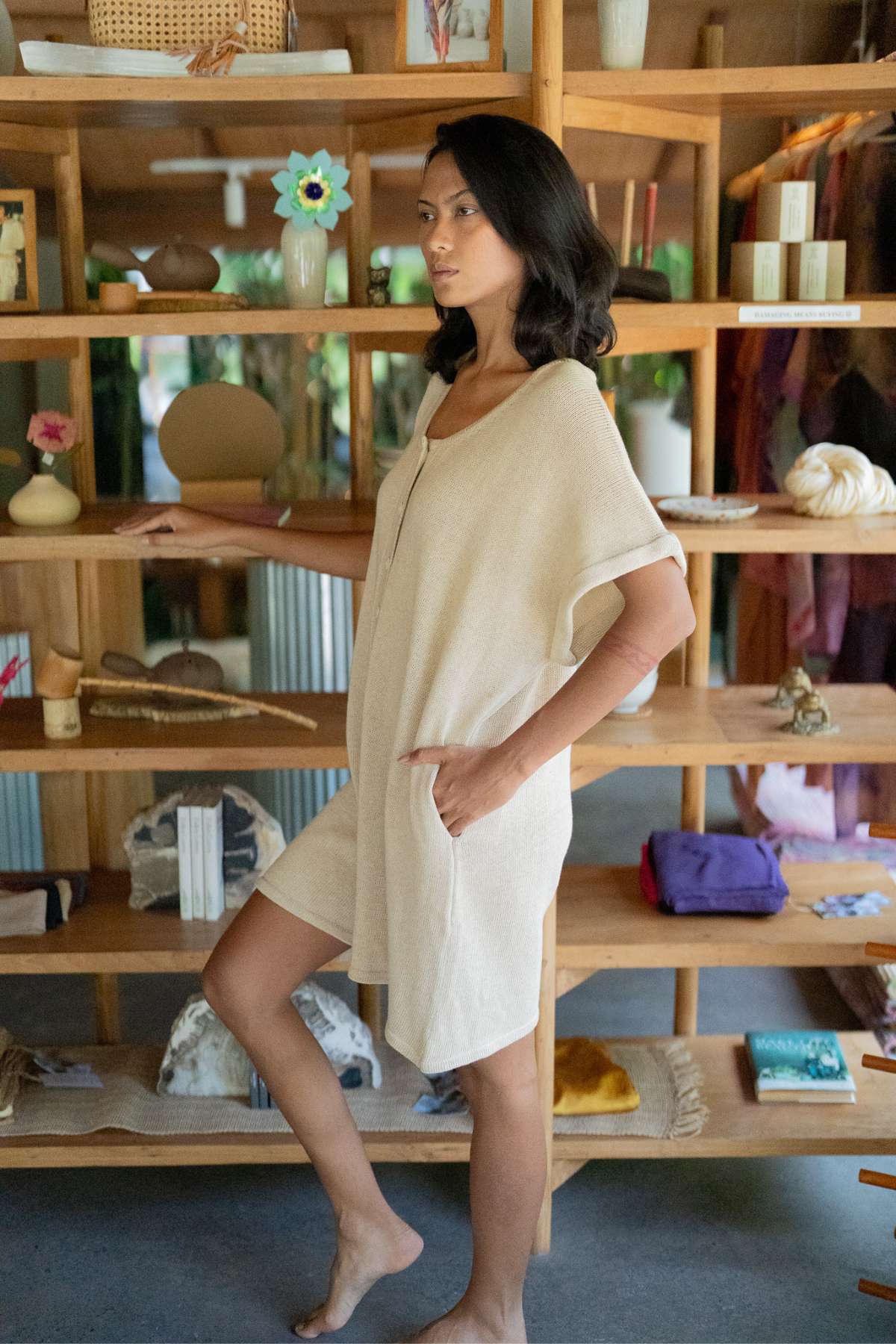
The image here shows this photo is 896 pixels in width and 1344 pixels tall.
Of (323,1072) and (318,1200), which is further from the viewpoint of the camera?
(318,1200)

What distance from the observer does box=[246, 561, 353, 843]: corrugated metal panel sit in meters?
4.67

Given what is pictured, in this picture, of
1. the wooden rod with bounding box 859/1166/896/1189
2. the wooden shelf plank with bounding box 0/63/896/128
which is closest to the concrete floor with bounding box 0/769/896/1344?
the wooden rod with bounding box 859/1166/896/1189

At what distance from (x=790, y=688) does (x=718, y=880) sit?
0.41 metres

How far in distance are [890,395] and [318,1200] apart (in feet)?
7.94

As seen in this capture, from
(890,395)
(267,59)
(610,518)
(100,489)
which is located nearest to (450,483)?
(610,518)

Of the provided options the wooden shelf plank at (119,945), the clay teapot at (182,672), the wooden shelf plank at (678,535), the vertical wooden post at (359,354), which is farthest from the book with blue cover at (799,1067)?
the clay teapot at (182,672)

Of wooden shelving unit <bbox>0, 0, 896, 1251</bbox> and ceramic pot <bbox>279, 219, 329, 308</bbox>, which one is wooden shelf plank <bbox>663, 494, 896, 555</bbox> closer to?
wooden shelving unit <bbox>0, 0, 896, 1251</bbox>

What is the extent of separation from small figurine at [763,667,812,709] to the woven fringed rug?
2.57 ft

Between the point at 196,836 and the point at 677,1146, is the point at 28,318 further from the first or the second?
the point at 677,1146

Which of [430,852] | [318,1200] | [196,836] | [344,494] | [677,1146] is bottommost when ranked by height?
[318,1200]

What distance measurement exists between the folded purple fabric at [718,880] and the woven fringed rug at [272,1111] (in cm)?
39

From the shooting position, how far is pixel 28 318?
255 cm

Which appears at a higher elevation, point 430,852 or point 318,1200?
point 430,852

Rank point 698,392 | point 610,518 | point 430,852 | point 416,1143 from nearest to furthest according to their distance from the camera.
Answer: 1. point 610,518
2. point 430,852
3. point 416,1143
4. point 698,392
